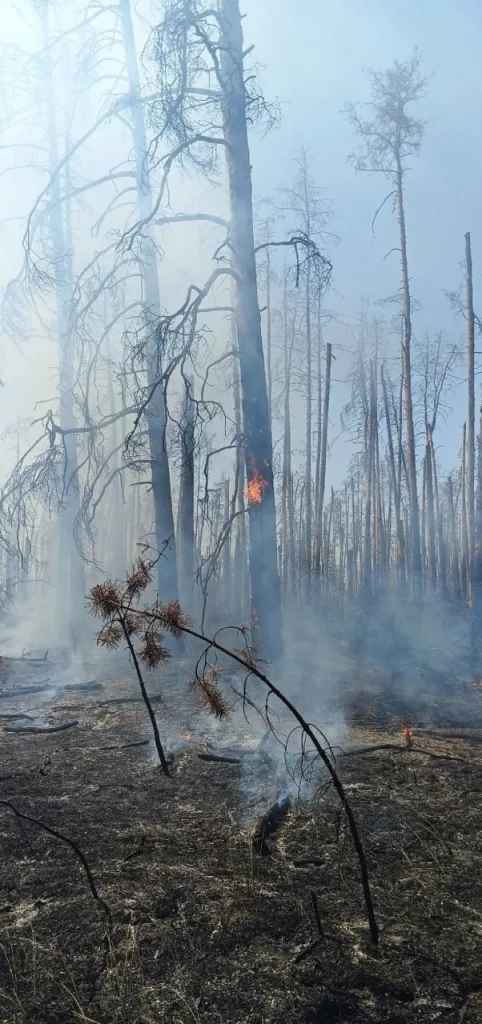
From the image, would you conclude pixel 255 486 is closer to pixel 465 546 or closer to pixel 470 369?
pixel 470 369

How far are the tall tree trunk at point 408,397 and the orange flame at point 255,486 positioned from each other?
365 inches

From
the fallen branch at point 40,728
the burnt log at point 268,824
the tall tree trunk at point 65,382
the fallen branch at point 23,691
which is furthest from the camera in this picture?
the tall tree trunk at point 65,382

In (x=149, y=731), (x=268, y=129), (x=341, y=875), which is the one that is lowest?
(x=149, y=731)

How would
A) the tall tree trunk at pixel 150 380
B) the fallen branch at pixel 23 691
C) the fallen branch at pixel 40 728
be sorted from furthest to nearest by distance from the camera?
1. the tall tree trunk at pixel 150 380
2. the fallen branch at pixel 23 691
3. the fallen branch at pixel 40 728

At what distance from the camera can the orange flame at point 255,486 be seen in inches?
388

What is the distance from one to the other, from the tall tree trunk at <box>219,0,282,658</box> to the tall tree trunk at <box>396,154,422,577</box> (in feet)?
30.1

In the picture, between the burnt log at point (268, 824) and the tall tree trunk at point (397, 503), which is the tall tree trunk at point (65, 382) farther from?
the burnt log at point (268, 824)

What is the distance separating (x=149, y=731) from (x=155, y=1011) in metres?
5.01

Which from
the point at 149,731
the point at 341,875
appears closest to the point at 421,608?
the point at 149,731

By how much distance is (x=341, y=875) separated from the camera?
388cm

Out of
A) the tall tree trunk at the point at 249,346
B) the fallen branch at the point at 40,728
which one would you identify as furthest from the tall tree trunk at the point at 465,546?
the fallen branch at the point at 40,728

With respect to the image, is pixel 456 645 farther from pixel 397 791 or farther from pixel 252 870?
pixel 252 870

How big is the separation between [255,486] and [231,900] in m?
6.83

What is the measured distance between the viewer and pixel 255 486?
32.6 feet
